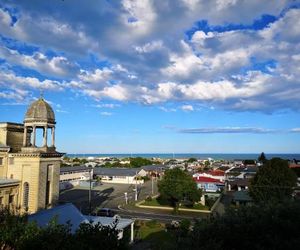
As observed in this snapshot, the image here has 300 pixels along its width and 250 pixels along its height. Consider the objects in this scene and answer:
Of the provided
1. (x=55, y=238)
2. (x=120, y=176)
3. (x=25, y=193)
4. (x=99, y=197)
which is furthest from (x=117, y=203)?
(x=55, y=238)

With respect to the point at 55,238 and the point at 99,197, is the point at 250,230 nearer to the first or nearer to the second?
the point at 55,238

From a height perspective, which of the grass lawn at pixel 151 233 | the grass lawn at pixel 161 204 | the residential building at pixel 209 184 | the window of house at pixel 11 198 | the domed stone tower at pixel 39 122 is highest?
the domed stone tower at pixel 39 122

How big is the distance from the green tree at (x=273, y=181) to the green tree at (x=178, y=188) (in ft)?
29.2

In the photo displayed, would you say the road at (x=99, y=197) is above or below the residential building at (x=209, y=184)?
below

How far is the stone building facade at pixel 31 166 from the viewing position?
35.9m

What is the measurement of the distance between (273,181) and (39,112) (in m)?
32.7

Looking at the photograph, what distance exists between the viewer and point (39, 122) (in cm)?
3716

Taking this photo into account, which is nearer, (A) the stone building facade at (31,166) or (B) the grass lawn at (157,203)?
(A) the stone building facade at (31,166)

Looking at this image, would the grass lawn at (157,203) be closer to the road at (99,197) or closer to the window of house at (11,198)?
the road at (99,197)

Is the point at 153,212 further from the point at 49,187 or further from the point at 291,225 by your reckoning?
the point at 291,225

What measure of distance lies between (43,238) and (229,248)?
306 inches

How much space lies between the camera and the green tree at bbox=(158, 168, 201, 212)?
→ 173 feet

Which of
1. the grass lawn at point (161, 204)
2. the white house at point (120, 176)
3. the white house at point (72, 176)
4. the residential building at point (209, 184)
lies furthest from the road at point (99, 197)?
the white house at point (120, 176)

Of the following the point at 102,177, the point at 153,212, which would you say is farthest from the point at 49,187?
the point at 102,177
